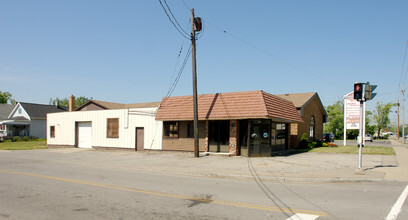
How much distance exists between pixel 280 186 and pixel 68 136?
26184 millimetres

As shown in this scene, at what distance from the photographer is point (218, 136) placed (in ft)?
68.8

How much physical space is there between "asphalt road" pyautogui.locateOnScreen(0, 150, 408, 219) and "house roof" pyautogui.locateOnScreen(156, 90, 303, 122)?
8200mm

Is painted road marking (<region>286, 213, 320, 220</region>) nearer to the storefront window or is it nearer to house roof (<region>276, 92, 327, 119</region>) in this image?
house roof (<region>276, 92, 327, 119</region>)

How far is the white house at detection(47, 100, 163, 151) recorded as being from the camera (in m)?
24.3

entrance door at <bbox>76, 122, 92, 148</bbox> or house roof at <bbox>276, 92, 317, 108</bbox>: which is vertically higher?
house roof at <bbox>276, 92, 317, 108</bbox>

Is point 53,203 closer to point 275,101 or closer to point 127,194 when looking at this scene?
point 127,194

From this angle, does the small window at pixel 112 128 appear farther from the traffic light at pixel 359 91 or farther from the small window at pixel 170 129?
the traffic light at pixel 359 91

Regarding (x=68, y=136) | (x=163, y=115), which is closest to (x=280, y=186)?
(x=163, y=115)

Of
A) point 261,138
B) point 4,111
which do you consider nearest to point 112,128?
point 261,138

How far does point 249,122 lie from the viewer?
1939 cm

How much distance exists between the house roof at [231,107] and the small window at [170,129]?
2.85ft

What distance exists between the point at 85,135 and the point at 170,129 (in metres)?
11.1

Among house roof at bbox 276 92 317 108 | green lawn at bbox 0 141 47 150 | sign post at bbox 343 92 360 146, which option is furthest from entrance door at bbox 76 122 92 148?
sign post at bbox 343 92 360 146

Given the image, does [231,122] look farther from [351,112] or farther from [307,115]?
[351,112]
